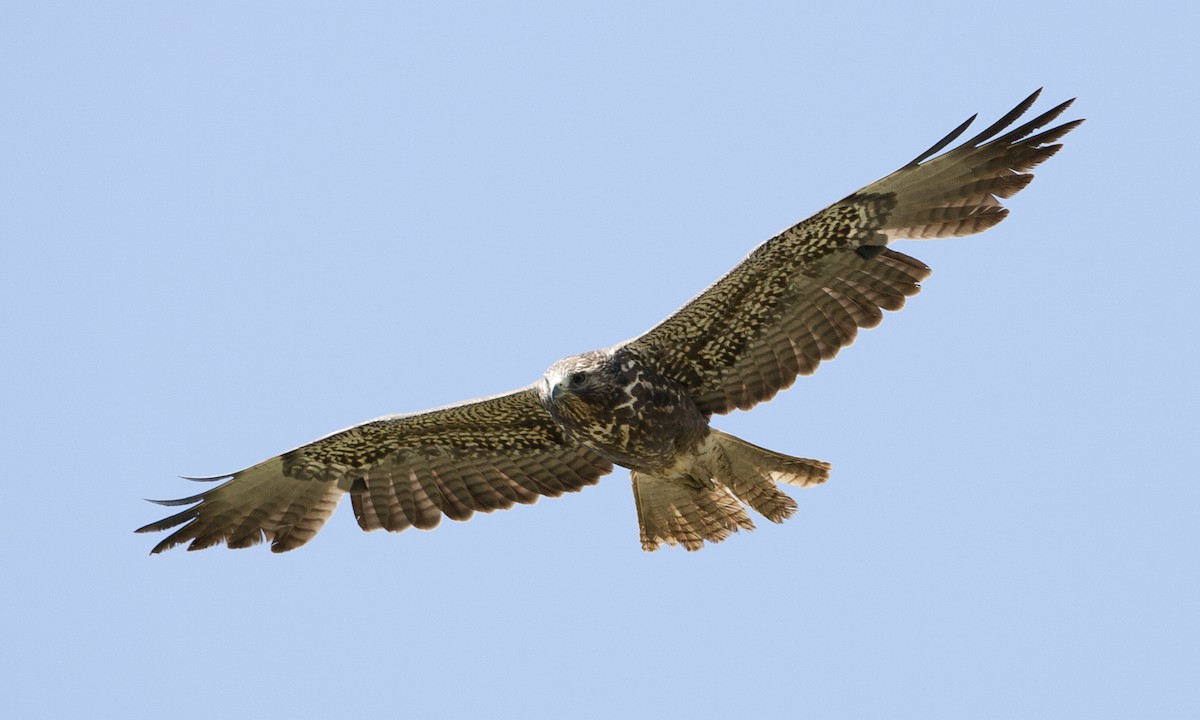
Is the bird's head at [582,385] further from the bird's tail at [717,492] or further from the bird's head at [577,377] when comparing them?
the bird's tail at [717,492]

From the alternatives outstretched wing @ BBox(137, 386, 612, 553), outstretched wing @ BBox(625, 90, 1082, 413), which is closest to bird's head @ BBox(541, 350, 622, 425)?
outstretched wing @ BBox(625, 90, 1082, 413)

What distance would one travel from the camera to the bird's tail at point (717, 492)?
514 inches

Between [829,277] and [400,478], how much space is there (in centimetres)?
391

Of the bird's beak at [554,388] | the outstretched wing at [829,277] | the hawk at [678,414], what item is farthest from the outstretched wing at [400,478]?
the outstretched wing at [829,277]

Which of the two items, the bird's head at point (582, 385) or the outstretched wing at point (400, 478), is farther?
the outstretched wing at point (400, 478)

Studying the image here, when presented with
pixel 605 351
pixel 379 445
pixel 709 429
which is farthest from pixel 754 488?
pixel 379 445

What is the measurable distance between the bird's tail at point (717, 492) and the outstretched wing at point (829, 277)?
1.29ft

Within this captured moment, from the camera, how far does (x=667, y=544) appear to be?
44.5 feet

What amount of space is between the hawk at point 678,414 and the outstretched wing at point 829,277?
0.01m

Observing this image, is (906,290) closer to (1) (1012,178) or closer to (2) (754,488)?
(1) (1012,178)

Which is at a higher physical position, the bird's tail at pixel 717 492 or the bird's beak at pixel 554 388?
the bird's beak at pixel 554 388

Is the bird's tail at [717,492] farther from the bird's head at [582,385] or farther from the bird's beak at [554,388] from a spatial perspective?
the bird's beak at [554,388]

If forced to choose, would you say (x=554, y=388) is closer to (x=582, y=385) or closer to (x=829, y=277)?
(x=582, y=385)

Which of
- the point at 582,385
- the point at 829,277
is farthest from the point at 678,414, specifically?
the point at 829,277
